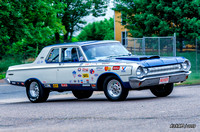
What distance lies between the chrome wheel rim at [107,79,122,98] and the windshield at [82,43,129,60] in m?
1.02

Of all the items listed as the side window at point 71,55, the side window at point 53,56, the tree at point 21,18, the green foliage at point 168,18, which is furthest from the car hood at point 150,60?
the tree at point 21,18

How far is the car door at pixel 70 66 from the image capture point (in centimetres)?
1241

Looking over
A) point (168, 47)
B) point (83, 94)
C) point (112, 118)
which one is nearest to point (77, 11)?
point (168, 47)

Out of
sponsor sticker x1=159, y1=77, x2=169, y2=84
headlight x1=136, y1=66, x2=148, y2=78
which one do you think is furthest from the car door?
sponsor sticker x1=159, y1=77, x2=169, y2=84

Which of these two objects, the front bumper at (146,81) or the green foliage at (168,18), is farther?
the green foliage at (168,18)

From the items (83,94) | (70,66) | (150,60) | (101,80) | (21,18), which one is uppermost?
(21,18)

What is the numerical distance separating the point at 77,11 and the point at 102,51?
4896 centimetres

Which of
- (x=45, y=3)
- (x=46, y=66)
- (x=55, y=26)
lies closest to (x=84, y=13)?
(x=55, y=26)

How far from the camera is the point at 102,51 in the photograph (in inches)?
496

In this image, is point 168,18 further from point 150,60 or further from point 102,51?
point 150,60

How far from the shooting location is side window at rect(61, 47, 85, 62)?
12549 millimetres

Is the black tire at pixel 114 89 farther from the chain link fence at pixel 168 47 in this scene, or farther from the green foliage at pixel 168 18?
the green foliage at pixel 168 18

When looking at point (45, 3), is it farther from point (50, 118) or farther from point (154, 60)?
point (50, 118)

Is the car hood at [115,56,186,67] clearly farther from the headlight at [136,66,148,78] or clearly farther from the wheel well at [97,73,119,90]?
the wheel well at [97,73,119,90]
